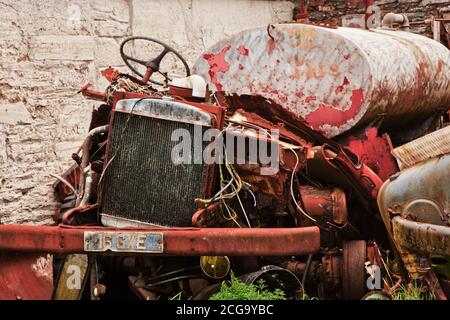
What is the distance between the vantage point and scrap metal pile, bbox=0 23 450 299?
514 cm

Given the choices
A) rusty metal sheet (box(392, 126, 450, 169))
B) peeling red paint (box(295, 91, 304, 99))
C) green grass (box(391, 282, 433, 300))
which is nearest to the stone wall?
peeling red paint (box(295, 91, 304, 99))

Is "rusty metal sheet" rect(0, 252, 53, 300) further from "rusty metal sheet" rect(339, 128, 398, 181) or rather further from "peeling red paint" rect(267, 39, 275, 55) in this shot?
"peeling red paint" rect(267, 39, 275, 55)

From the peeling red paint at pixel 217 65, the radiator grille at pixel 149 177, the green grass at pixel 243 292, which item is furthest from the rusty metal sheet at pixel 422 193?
the peeling red paint at pixel 217 65

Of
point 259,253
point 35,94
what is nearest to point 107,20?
point 35,94

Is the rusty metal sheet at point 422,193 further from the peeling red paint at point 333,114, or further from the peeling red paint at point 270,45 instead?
the peeling red paint at point 270,45

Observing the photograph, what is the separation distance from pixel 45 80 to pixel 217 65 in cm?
153

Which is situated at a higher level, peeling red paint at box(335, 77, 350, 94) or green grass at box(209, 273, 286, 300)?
peeling red paint at box(335, 77, 350, 94)

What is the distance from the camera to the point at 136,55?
873 centimetres

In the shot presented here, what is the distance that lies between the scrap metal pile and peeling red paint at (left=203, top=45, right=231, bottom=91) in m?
0.96

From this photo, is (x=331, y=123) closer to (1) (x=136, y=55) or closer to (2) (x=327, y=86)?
(2) (x=327, y=86)

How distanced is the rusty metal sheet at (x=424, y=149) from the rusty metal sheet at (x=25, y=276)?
2.43 meters

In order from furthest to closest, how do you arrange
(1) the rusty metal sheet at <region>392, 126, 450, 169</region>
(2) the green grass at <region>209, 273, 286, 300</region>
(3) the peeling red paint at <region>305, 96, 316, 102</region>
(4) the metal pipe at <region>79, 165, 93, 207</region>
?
(3) the peeling red paint at <region>305, 96, 316, 102</region>, (4) the metal pipe at <region>79, 165, 93, 207</region>, (1) the rusty metal sheet at <region>392, 126, 450, 169</region>, (2) the green grass at <region>209, 273, 286, 300</region>

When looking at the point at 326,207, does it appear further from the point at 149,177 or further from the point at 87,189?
the point at 87,189

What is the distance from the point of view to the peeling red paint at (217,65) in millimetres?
7215
